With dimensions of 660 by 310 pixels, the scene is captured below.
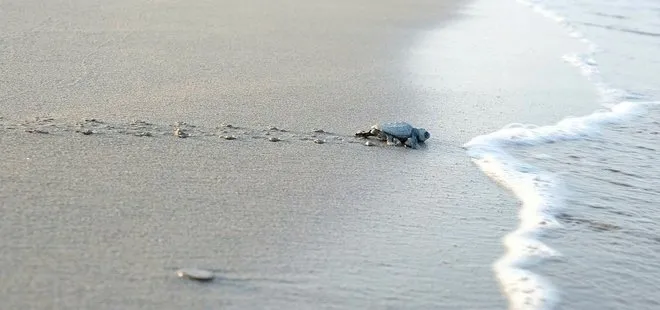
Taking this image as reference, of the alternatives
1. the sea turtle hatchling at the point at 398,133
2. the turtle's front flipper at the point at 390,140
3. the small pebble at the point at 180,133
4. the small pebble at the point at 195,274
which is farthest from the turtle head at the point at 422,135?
the small pebble at the point at 195,274

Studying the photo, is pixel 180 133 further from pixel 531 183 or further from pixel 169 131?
pixel 531 183

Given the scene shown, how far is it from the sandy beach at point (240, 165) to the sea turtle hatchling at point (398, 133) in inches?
2.8

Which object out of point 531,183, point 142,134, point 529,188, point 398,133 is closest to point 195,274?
point 142,134

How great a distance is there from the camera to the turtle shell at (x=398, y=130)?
4699mm

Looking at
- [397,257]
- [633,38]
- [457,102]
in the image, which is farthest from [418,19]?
[397,257]

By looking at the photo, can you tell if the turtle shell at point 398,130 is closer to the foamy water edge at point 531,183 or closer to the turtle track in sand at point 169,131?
the turtle track in sand at point 169,131

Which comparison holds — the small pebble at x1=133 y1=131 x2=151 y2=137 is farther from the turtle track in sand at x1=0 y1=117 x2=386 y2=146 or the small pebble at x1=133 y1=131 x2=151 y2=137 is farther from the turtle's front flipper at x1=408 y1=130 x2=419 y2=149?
the turtle's front flipper at x1=408 y1=130 x2=419 y2=149

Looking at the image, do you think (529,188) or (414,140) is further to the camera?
(414,140)

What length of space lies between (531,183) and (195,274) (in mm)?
2399

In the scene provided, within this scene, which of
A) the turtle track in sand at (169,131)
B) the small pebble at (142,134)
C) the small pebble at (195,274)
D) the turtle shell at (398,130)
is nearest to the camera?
the small pebble at (195,274)

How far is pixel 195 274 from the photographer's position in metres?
2.77

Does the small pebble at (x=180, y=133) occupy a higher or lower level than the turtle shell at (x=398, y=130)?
higher

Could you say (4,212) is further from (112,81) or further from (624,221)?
(624,221)

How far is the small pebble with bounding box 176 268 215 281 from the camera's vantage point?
9.07 ft
